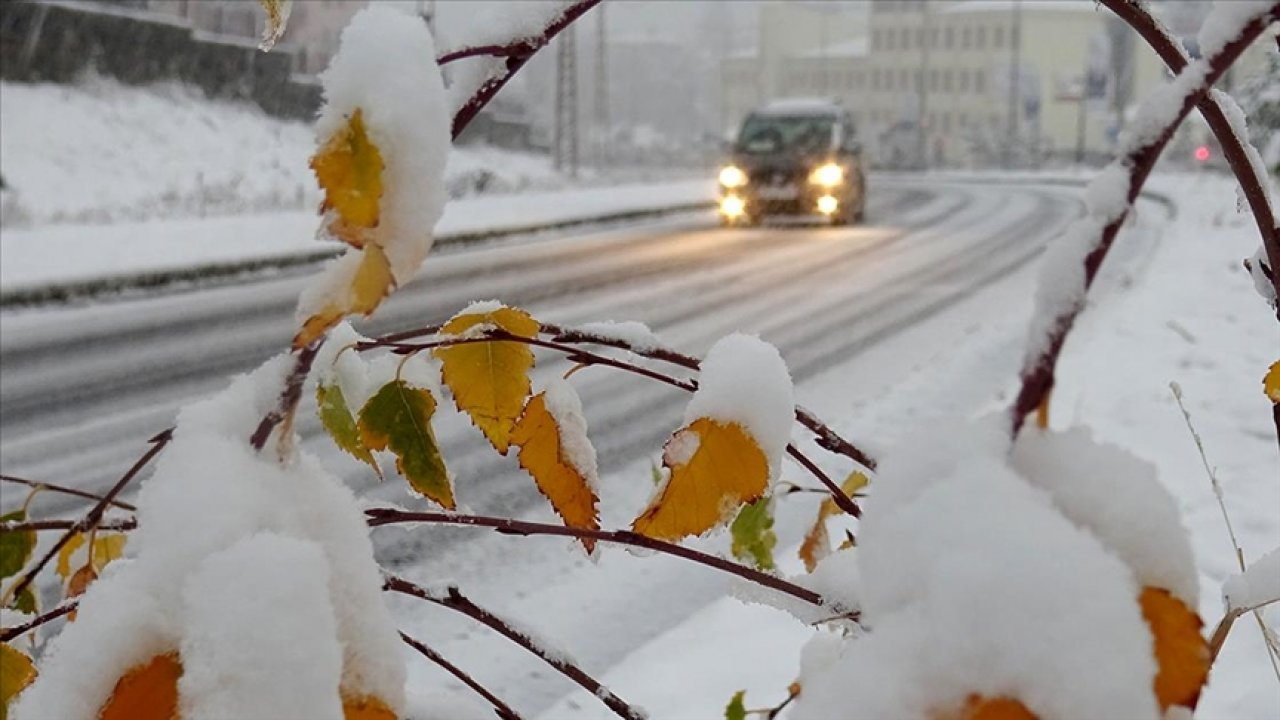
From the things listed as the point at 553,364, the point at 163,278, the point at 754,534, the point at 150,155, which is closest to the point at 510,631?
the point at 754,534

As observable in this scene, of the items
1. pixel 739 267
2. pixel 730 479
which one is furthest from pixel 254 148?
pixel 730 479

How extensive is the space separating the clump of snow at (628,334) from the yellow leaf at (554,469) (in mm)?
59

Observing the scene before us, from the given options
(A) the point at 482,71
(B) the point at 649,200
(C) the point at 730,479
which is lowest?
(B) the point at 649,200

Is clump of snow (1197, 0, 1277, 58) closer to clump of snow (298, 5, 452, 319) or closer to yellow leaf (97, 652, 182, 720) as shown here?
clump of snow (298, 5, 452, 319)

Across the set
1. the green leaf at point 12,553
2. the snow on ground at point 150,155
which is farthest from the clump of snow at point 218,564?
the snow on ground at point 150,155

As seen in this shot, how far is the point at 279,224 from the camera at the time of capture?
45.5 feet

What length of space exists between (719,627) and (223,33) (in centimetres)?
2714

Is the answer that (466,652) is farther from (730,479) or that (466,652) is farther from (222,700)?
(222,700)

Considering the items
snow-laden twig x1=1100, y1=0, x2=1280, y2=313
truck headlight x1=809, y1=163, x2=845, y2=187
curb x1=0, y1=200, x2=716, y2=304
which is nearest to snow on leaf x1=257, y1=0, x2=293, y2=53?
snow-laden twig x1=1100, y1=0, x2=1280, y2=313

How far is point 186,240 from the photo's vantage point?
39.4 ft

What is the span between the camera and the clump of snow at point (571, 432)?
79cm

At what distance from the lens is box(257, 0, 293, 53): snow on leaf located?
0.62m

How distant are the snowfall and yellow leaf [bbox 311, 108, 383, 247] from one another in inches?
1.0

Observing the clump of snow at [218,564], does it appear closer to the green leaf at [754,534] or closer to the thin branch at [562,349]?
the thin branch at [562,349]
